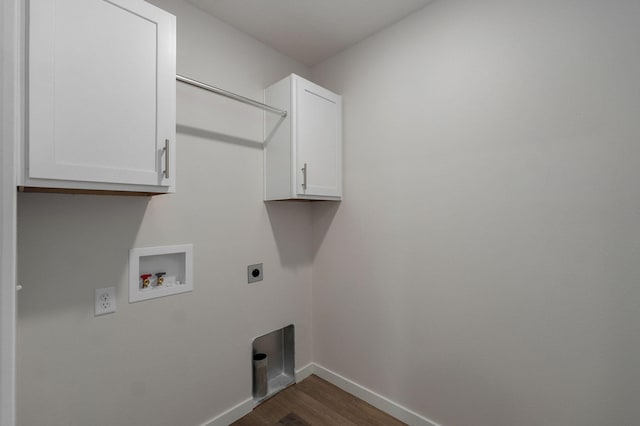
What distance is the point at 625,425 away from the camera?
1160 mm

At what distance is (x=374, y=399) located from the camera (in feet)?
6.46

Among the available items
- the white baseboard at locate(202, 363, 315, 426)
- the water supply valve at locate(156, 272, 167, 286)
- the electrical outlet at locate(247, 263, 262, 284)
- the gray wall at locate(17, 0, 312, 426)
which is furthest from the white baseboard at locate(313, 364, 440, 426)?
the water supply valve at locate(156, 272, 167, 286)

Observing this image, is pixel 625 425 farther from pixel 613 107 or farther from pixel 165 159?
pixel 165 159

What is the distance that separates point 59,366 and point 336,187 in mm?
1746

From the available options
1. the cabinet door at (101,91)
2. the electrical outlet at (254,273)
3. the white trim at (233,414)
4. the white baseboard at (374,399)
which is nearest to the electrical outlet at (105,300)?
the cabinet door at (101,91)

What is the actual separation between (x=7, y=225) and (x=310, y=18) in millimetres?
1833

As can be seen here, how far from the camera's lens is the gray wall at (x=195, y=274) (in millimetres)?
1227

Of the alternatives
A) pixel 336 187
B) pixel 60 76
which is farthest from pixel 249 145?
pixel 60 76

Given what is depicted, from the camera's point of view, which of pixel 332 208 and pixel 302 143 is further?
pixel 332 208

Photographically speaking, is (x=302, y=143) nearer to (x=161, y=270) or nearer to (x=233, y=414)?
(x=161, y=270)

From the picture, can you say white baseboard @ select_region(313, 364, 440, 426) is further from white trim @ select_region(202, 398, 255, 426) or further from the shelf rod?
the shelf rod

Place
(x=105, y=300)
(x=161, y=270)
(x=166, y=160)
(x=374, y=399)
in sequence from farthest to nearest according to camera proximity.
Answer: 1. (x=374, y=399)
2. (x=161, y=270)
3. (x=105, y=300)
4. (x=166, y=160)

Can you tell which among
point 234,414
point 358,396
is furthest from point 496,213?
point 234,414

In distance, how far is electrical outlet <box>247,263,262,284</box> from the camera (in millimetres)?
1951
